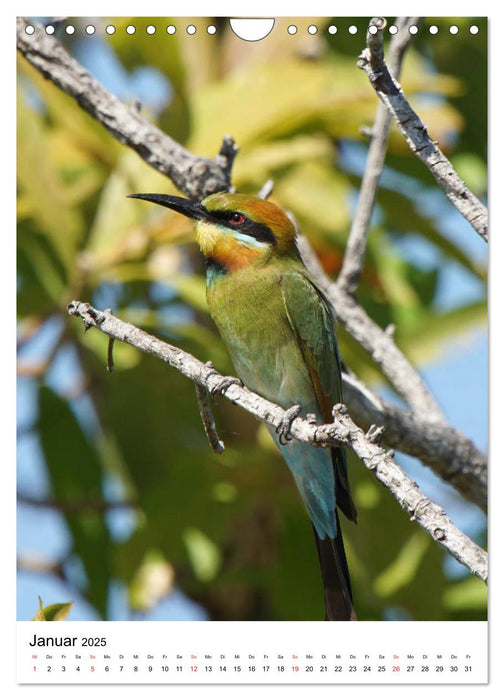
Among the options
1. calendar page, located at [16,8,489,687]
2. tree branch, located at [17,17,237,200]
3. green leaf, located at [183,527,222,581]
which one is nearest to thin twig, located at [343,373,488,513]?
calendar page, located at [16,8,489,687]

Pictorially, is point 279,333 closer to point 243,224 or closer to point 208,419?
point 243,224

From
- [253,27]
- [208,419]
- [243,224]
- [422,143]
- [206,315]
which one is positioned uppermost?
[253,27]

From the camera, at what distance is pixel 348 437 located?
4.13ft

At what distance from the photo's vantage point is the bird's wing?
174 centimetres

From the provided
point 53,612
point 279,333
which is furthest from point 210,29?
point 53,612

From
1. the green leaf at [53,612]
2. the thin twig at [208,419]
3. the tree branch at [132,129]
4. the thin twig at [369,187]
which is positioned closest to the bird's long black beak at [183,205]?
the tree branch at [132,129]

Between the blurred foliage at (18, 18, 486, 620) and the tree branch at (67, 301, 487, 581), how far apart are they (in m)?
0.49

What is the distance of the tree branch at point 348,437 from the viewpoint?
3.92 ft

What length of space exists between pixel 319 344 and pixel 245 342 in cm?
13

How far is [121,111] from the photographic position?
1899 millimetres
